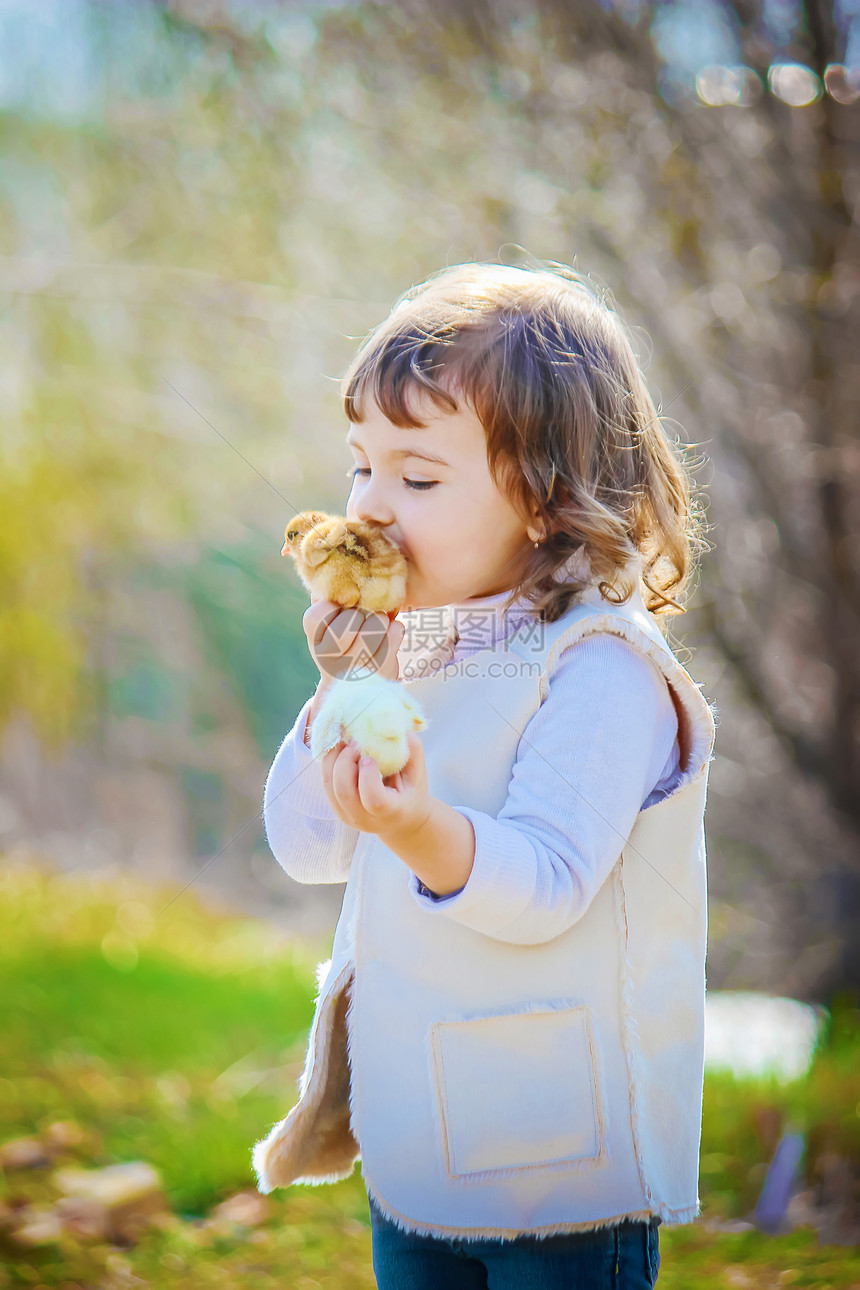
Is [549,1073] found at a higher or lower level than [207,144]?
lower

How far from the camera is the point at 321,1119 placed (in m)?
1.24

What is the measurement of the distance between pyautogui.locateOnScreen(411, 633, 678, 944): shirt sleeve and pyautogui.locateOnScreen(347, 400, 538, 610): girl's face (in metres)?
0.18

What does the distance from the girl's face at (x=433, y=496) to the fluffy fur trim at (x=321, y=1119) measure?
18.8 inches

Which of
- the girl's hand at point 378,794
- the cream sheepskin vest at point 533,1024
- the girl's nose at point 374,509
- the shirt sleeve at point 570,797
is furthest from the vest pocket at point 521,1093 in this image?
the girl's nose at point 374,509

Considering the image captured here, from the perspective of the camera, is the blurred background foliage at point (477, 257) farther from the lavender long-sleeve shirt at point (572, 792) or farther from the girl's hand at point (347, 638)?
the lavender long-sleeve shirt at point (572, 792)

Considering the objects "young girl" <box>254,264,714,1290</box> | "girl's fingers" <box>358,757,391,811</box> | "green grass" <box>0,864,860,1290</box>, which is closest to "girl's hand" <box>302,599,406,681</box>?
"young girl" <box>254,264,714,1290</box>

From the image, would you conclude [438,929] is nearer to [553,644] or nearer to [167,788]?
[553,644]

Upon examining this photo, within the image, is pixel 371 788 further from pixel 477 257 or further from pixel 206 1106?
pixel 477 257

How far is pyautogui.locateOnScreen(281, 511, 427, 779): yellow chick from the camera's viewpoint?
36.4 inches

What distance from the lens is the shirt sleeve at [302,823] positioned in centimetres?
130

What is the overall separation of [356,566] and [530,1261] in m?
0.74

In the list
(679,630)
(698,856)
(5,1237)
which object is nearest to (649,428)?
(698,856)

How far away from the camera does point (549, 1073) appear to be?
1.07 metres

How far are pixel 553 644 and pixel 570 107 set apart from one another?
7.03 ft
